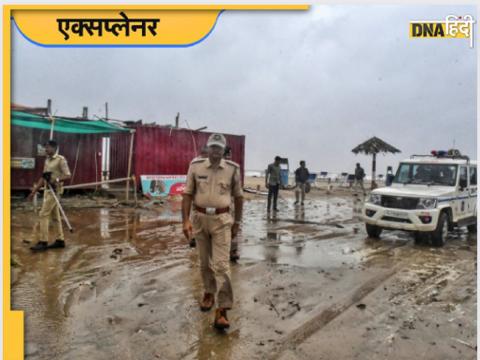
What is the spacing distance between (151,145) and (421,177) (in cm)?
977

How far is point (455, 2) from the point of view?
11.8 ft

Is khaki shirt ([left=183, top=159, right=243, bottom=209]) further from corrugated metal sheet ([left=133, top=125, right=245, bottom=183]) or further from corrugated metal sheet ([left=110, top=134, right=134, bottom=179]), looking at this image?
corrugated metal sheet ([left=110, top=134, right=134, bottom=179])

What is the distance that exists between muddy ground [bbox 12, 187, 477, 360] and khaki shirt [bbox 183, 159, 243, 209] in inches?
46.1

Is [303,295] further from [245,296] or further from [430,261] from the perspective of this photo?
[430,261]

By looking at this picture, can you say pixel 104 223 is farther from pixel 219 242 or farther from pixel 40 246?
pixel 219 242

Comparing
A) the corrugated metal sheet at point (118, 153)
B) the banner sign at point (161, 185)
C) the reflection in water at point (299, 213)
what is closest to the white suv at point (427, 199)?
the reflection in water at point (299, 213)

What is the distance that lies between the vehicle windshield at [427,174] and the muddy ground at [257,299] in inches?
56.2

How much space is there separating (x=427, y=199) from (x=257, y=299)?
484 cm

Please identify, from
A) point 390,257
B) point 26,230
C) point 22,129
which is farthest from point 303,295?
point 22,129

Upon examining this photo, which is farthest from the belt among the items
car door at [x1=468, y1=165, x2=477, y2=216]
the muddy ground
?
car door at [x1=468, y1=165, x2=477, y2=216]

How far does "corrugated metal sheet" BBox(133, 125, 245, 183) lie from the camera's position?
48.1 ft

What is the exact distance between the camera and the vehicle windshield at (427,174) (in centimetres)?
845

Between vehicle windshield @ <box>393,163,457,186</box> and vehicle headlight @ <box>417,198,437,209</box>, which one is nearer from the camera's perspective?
vehicle headlight @ <box>417,198,437,209</box>

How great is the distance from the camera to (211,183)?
3.71 meters
